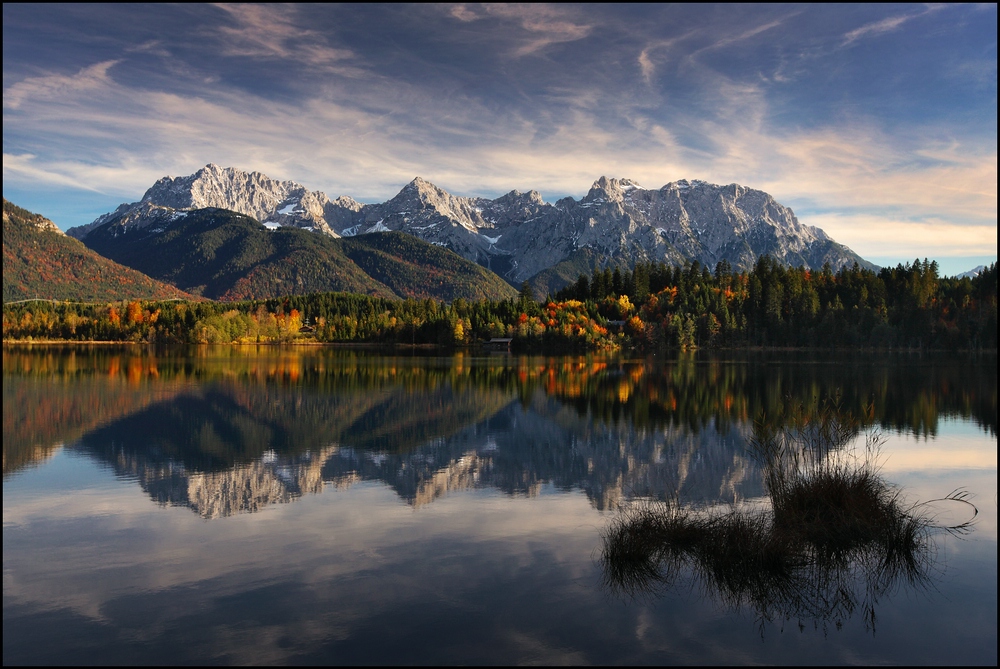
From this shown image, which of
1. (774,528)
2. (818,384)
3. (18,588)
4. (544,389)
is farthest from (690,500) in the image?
(818,384)

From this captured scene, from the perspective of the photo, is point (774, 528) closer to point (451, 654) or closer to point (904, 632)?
point (904, 632)

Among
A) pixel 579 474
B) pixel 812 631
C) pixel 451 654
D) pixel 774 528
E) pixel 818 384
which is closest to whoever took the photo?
pixel 451 654

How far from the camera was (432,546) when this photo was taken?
60.5 feet

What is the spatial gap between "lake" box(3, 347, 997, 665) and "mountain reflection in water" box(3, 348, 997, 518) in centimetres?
26

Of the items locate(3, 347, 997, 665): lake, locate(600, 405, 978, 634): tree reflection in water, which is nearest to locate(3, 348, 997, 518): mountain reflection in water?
locate(3, 347, 997, 665): lake

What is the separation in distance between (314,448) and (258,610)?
68.0 feet

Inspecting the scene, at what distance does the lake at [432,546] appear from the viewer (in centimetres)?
1281

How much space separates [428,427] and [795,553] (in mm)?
28511

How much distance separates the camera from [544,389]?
68125 millimetres

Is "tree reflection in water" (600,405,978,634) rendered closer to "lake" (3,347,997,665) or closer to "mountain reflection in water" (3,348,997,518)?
"lake" (3,347,997,665)

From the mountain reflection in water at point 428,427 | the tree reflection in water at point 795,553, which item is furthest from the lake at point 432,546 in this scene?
the mountain reflection in water at point 428,427

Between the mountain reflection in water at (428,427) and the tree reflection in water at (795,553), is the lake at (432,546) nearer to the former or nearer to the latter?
the tree reflection in water at (795,553)

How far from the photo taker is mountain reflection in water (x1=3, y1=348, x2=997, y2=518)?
2692 cm

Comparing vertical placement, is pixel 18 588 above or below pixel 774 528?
below
